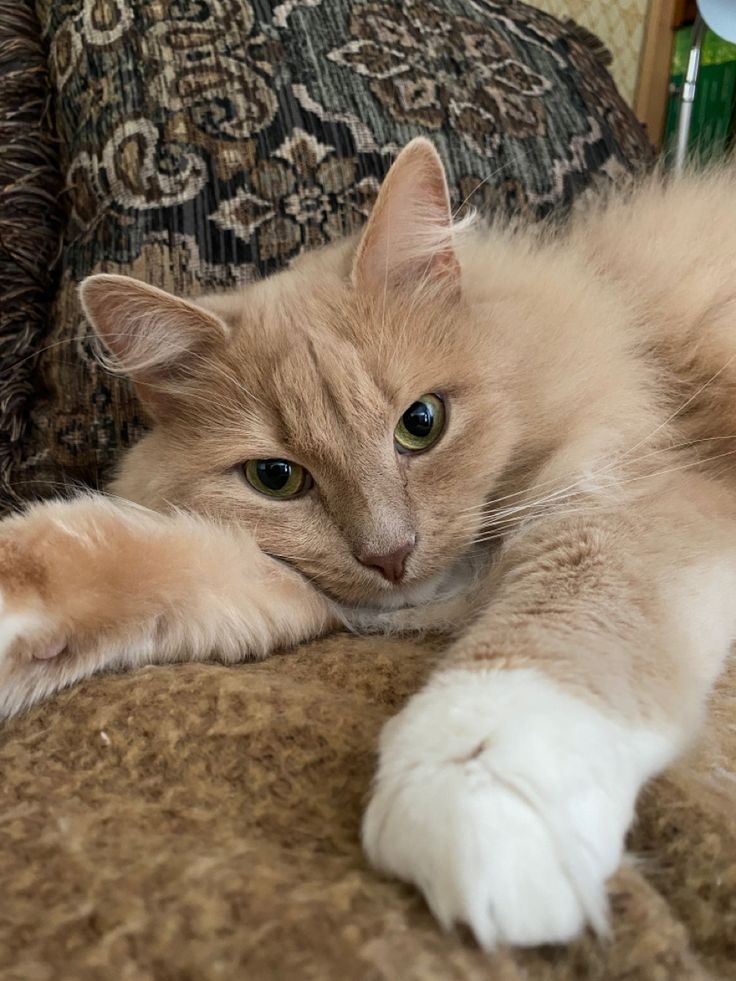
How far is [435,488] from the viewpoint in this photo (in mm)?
1059

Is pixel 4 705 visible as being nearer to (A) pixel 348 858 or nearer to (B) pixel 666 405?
(A) pixel 348 858

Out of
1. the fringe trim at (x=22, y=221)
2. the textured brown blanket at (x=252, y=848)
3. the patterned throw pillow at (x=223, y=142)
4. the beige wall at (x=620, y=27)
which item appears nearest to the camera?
the textured brown blanket at (x=252, y=848)

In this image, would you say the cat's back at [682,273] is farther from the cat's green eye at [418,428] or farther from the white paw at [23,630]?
the white paw at [23,630]

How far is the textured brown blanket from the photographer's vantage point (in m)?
0.52

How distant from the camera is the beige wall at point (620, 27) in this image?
3.09 metres

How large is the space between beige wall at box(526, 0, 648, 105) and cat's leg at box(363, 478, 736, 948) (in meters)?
2.80

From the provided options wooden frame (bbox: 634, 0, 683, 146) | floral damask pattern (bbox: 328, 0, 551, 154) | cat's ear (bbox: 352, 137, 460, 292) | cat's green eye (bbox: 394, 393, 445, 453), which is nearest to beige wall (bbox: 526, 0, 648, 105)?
wooden frame (bbox: 634, 0, 683, 146)

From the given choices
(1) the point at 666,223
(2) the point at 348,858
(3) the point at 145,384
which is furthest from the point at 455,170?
(2) the point at 348,858

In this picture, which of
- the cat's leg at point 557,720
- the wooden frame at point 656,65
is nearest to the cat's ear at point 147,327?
the cat's leg at point 557,720

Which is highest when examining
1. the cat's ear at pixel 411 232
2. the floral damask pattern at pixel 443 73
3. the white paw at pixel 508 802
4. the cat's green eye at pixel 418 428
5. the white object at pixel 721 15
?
the white object at pixel 721 15

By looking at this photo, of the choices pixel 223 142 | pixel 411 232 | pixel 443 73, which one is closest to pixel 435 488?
pixel 411 232

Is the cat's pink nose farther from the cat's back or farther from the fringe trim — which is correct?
the fringe trim

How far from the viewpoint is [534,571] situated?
3.14 ft

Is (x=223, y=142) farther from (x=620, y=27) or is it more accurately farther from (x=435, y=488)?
(x=620, y=27)
